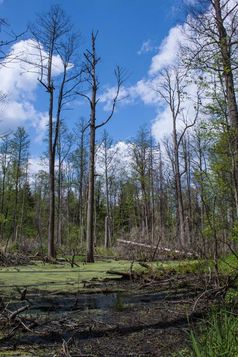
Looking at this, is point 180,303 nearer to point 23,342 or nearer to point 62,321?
point 62,321

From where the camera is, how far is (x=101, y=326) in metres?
4.68

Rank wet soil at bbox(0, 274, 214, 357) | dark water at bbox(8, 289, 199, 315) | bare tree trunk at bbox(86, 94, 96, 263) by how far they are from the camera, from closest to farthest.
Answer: wet soil at bbox(0, 274, 214, 357)
dark water at bbox(8, 289, 199, 315)
bare tree trunk at bbox(86, 94, 96, 263)

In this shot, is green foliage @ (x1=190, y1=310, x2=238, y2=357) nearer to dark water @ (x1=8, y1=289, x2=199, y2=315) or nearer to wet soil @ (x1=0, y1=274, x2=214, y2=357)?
wet soil @ (x1=0, y1=274, x2=214, y2=357)

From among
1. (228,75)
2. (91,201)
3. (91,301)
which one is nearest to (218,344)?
(91,301)

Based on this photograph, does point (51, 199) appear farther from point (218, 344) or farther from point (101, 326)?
point (218, 344)

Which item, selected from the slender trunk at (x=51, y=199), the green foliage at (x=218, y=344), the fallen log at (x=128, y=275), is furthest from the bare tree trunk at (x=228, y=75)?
the slender trunk at (x=51, y=199)

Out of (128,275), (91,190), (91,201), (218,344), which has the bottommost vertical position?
(218,344)

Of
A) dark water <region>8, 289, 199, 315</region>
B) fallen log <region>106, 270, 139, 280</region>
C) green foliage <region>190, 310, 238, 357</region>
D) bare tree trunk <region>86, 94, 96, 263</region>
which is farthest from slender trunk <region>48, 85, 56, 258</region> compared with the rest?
green foliage <region>190, 310, 238, 357</region>

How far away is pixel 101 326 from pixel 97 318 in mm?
540

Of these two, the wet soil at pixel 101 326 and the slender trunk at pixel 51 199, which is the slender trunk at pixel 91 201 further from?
the wet soil at pixel 101 326

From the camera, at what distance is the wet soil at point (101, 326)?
3832 mm

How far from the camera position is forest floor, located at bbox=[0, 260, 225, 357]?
12.7ft

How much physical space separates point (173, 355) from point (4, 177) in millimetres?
36614

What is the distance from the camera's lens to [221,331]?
329 centimetres
